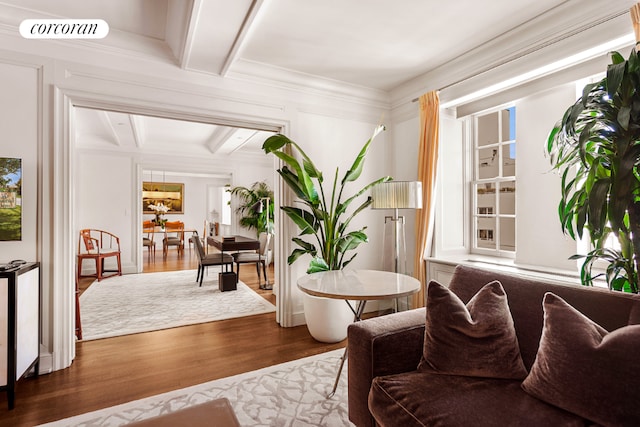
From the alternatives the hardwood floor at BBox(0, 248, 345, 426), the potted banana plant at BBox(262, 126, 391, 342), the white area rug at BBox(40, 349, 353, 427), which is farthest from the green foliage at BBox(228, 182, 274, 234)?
the white area rug at BBox(40, 349, 353, 427)

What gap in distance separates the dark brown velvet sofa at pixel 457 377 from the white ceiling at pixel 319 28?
1.97 meters

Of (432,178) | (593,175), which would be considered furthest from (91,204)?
(593,175)

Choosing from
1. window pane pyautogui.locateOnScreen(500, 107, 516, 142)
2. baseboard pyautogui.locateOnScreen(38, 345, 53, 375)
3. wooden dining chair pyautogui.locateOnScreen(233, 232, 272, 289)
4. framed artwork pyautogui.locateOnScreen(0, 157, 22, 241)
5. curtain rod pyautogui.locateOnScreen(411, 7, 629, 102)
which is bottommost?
baseboard pyautogui.locateOnScreen(38, 345, 53, 375)

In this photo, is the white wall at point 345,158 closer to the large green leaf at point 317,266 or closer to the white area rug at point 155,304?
the large green leaf at point 317,266

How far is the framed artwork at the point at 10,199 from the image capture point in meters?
2.32

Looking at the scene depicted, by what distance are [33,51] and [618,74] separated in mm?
3693

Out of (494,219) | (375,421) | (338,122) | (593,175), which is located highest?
(338,122)

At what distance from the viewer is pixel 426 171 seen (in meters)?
3.33

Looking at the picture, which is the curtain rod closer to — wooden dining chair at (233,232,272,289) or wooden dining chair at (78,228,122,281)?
wooden dining chair at (233,232,272,289)

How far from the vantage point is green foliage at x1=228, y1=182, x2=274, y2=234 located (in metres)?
7.60

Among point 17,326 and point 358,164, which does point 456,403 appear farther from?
point 17,326

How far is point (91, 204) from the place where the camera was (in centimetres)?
605

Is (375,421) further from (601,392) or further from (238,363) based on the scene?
(238,363)

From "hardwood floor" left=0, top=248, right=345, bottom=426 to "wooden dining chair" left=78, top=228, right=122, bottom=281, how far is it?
2.96 meters
